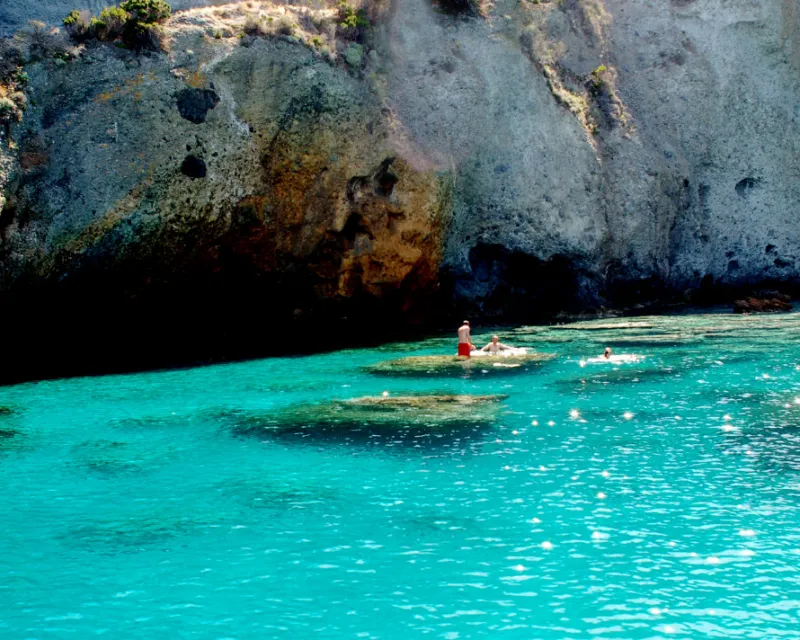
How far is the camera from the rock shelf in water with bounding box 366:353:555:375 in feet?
87.2

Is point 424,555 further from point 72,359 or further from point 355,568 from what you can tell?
point 72,359

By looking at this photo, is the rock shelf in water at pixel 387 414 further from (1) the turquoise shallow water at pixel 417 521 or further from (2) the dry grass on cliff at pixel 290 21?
(2) the dry grass on cliff at pixel 290 21

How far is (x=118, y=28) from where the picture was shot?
31.4m

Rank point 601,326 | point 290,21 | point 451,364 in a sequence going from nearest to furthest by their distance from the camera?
point 451,364
point 290,21
point 601,326

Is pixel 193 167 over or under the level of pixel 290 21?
under

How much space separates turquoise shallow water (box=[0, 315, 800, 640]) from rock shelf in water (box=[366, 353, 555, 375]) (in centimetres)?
395

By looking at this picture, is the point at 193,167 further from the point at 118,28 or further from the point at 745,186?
the point at 745,186

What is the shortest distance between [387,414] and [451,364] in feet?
28.0

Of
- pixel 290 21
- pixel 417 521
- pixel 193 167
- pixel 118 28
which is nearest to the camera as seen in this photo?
pixel 417 521

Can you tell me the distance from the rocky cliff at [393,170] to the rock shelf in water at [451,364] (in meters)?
8.18

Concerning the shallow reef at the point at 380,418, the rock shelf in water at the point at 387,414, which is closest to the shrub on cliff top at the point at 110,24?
the shallow reef at the point at 380,418

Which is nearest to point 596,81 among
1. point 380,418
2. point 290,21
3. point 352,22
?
point 352,22

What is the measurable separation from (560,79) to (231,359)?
24.0 metres

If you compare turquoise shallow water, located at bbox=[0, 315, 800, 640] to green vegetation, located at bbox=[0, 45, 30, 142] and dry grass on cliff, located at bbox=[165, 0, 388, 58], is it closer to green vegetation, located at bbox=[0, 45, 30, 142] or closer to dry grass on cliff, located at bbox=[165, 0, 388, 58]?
green vegetation, located at bbox=[0, 45, 30, 142]
